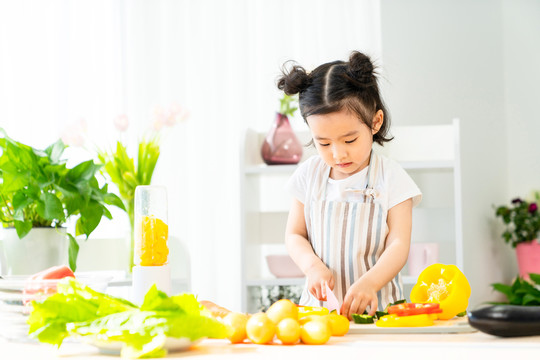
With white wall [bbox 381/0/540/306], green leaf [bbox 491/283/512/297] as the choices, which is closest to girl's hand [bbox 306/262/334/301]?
green leaf [bbox 491/283/512/297]

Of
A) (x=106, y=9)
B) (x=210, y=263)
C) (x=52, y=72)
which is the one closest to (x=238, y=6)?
(x=106, y=9)

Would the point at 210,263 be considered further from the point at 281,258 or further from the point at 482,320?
the point at 482,320

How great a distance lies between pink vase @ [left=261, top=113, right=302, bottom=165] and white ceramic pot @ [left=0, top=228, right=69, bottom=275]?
1.11 metres

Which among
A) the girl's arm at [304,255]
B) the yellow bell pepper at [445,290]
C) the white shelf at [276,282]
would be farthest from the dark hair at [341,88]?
the white shelf at [276,282]

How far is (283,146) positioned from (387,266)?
48.6 inches

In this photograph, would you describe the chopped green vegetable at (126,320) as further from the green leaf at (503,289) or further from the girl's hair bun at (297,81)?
the green leaf at (503,289)

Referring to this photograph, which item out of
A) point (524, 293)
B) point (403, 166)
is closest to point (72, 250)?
point (403, 166)

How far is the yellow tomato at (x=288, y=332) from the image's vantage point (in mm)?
764

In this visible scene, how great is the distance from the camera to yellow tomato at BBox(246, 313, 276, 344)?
0.77 meters

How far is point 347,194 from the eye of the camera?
1699mm

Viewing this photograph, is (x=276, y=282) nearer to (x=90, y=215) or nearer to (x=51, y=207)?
(x=90, y=215)

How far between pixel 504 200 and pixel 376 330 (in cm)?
288

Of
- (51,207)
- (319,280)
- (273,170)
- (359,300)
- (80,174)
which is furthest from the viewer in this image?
(273,170)

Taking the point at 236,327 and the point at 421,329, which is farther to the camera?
the point at 421,329
